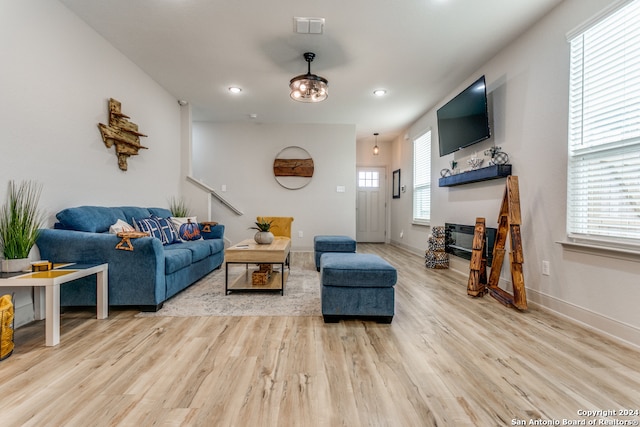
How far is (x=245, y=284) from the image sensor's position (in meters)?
3.01

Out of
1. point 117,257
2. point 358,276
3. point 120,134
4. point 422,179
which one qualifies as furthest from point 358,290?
point 422,179

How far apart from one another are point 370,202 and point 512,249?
4843mm

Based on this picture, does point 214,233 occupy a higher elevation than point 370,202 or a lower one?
lower

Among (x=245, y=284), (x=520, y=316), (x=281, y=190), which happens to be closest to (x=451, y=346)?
(x=520, y=316)

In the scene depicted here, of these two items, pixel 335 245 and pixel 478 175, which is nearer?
pixel 478 175

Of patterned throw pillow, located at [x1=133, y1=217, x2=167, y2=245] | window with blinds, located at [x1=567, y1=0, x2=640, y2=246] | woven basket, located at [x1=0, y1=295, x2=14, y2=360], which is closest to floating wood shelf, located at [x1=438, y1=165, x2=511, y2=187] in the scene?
window with blinds, located at [x1=567, y1=0, x2=640, y2=246]

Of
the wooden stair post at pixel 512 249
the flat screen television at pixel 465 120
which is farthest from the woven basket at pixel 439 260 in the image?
the flat screen television at pixel 465 120

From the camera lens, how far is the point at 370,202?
289 inches

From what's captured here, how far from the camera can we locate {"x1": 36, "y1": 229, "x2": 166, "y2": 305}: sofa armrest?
220 cm

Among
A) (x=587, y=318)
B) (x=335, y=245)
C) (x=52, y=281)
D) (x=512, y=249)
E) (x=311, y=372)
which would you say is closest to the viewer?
(x=311, y=372)

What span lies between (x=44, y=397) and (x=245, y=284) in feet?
5.86

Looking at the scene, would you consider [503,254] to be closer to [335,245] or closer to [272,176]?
[335,245]

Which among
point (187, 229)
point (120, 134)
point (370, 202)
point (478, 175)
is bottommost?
point (187, 229)

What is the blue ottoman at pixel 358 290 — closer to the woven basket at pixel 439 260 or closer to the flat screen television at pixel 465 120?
the flat screen television at pixel 465 120
